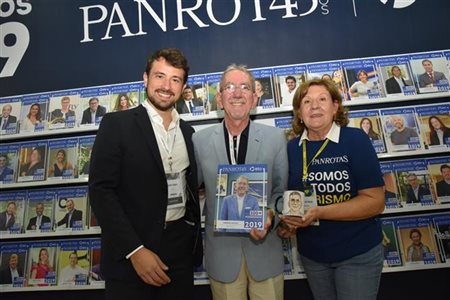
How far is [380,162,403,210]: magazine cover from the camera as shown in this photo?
2486 millimetres

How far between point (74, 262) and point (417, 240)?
111 inches

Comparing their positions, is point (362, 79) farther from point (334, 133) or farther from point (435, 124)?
point (334, 133)

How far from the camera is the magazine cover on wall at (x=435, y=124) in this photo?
252cm

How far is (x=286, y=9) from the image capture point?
2.79 meters

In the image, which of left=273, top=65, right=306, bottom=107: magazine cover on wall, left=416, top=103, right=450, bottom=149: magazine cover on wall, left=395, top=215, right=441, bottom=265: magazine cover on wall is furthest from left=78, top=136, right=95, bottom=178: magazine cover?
left=416, top=103, right=450, bottom=149: magazine cover on wall

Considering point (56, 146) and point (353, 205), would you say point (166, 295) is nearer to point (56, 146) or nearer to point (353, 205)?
point (353, 205)

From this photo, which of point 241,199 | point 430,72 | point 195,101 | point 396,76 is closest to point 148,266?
point 241,199

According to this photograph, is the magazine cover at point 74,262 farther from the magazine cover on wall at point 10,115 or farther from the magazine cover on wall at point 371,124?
the magazine cover on wall at point 371,124

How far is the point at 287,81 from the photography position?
8.61ft

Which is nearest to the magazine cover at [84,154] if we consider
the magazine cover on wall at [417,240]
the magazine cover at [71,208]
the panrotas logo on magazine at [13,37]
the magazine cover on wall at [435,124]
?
the magazine cover at [71,208]

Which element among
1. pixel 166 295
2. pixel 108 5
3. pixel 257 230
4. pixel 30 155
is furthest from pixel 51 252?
pixel 108 5

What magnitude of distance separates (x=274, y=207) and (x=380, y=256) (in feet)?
1.93

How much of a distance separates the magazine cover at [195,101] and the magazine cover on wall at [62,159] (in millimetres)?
1005

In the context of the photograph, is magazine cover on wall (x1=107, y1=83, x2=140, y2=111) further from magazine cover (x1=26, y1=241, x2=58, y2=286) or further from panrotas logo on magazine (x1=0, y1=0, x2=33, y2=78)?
magazine cover (x1=26, y1=241, x2=58, y2=286)
